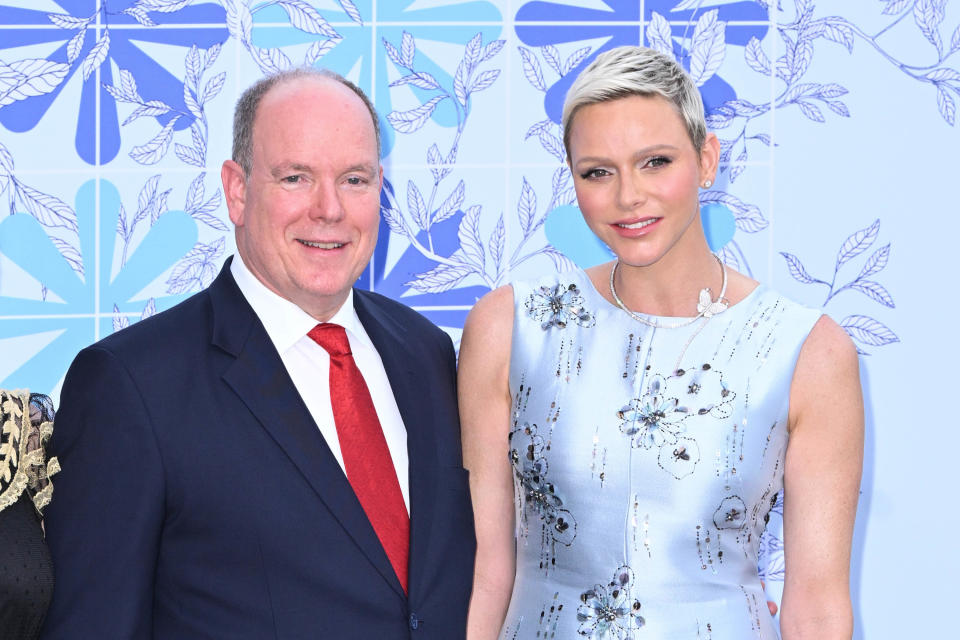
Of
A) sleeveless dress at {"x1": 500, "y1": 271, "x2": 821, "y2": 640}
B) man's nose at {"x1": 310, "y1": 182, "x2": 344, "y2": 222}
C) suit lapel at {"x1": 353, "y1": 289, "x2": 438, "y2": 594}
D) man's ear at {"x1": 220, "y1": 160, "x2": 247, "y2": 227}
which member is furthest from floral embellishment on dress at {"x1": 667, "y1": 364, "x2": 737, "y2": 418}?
man's ear at {"x1": 220, "y1": 160, "x2": 247, "y2": 227}

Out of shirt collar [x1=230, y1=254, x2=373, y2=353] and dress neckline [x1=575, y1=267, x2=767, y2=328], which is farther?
dress neckline [x1=575, y1=267, x2=767, y2=328]

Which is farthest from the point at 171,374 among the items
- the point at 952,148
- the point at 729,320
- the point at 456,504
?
the point at 952,148

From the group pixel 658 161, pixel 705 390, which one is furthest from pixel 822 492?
pixel 658 161

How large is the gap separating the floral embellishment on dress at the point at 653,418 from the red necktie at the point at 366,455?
0.45m

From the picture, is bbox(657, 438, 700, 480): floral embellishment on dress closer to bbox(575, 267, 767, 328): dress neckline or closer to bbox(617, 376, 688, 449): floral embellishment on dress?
bbox(617, 376, 688, 449): floral embellishment on dress

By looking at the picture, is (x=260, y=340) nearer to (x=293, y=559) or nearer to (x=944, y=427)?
(x=293, y=559)

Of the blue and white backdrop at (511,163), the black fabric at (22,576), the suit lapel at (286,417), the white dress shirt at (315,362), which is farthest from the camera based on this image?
the blue and white backdrop at (511,163)

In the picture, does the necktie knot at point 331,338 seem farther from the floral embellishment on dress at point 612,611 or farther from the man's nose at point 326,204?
the floral embellishment on dress at point 612,611

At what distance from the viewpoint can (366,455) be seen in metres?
1.76

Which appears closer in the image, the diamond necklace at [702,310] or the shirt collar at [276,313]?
the shirt collar at [276,313]

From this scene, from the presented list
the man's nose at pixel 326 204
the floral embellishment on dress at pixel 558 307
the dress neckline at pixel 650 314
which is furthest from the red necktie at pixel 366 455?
the dress neckline at pixel 650 314

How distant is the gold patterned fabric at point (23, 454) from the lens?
1.62 metres

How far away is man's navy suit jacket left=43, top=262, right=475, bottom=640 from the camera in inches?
62.3

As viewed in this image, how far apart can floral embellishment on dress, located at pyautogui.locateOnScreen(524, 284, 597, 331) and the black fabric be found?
38.0 inches
